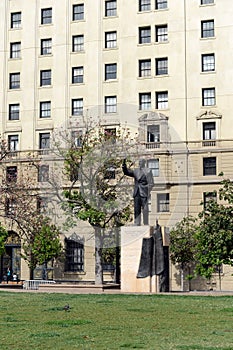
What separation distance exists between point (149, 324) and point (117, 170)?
80.4 feet

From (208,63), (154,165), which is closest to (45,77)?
(208,63)

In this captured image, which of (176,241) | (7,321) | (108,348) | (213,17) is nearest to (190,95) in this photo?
(213,17)

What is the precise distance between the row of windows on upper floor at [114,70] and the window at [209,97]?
1.83 metres

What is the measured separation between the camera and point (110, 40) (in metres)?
63.5

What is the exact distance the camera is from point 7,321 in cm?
1795

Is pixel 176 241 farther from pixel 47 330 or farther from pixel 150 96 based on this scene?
pixel 47 330

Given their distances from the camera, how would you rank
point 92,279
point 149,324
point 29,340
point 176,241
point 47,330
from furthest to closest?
point 92,279 < point 176,241 < point 149,324 < point 47,330 < point 29,340

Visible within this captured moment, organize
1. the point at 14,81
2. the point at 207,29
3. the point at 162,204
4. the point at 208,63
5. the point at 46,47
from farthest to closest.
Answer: the point at 14,81, the point at 46,47, the point at 207,29, the point at 208,63, the point at 162,204

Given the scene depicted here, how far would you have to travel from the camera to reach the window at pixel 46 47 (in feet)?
215

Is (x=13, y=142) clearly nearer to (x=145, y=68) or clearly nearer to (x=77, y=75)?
(x=77, y=75)

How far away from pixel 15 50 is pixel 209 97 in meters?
19.9

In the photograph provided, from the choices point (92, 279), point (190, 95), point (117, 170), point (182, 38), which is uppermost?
point (182, 38)

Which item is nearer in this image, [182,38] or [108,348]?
[108,348]

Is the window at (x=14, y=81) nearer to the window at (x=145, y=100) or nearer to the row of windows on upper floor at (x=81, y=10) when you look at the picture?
the row of windows on upper floor at (x=81, y=10)
